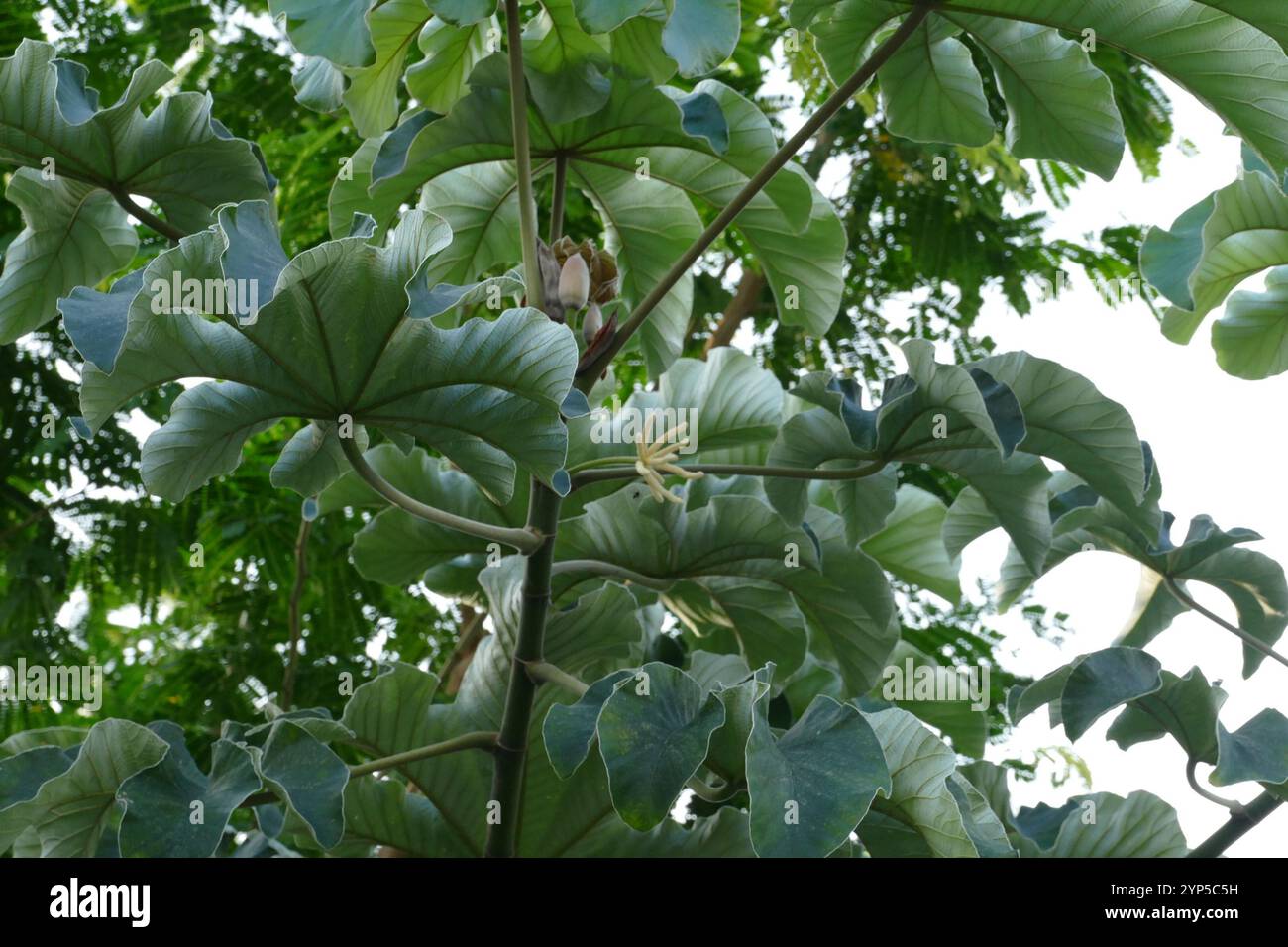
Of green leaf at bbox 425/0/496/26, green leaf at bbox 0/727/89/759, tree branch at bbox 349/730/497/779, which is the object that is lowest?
tree branch at bbox 349/730/497/779

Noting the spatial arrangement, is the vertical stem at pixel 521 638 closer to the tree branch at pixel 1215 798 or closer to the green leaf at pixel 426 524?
the green leaf at pixel 426 524

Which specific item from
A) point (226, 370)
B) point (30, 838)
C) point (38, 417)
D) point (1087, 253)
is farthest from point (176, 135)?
point (1087, 253)

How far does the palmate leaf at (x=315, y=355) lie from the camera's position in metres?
0.88

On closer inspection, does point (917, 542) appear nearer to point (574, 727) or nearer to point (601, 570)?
point (601, 570)

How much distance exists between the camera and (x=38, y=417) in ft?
7.29

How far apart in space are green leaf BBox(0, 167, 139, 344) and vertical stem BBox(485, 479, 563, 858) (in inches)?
20.6

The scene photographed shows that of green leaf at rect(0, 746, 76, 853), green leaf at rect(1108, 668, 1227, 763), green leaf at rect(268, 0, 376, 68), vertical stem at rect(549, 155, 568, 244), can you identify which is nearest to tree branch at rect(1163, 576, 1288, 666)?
green leaf at rect(1108, 668, 1227, 763)

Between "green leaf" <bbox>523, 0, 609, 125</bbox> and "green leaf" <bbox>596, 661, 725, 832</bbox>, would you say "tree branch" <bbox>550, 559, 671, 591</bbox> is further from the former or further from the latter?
"green leaf" <bbox>523, 0, 609, 125</bbox>

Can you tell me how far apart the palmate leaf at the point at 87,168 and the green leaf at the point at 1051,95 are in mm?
680

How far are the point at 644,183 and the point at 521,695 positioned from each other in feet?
1.95

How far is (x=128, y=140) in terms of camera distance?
1.17 meters

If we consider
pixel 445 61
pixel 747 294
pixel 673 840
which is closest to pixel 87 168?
pixel 445 61

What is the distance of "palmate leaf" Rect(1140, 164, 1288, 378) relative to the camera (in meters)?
1.25

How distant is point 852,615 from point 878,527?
0.39 feet
